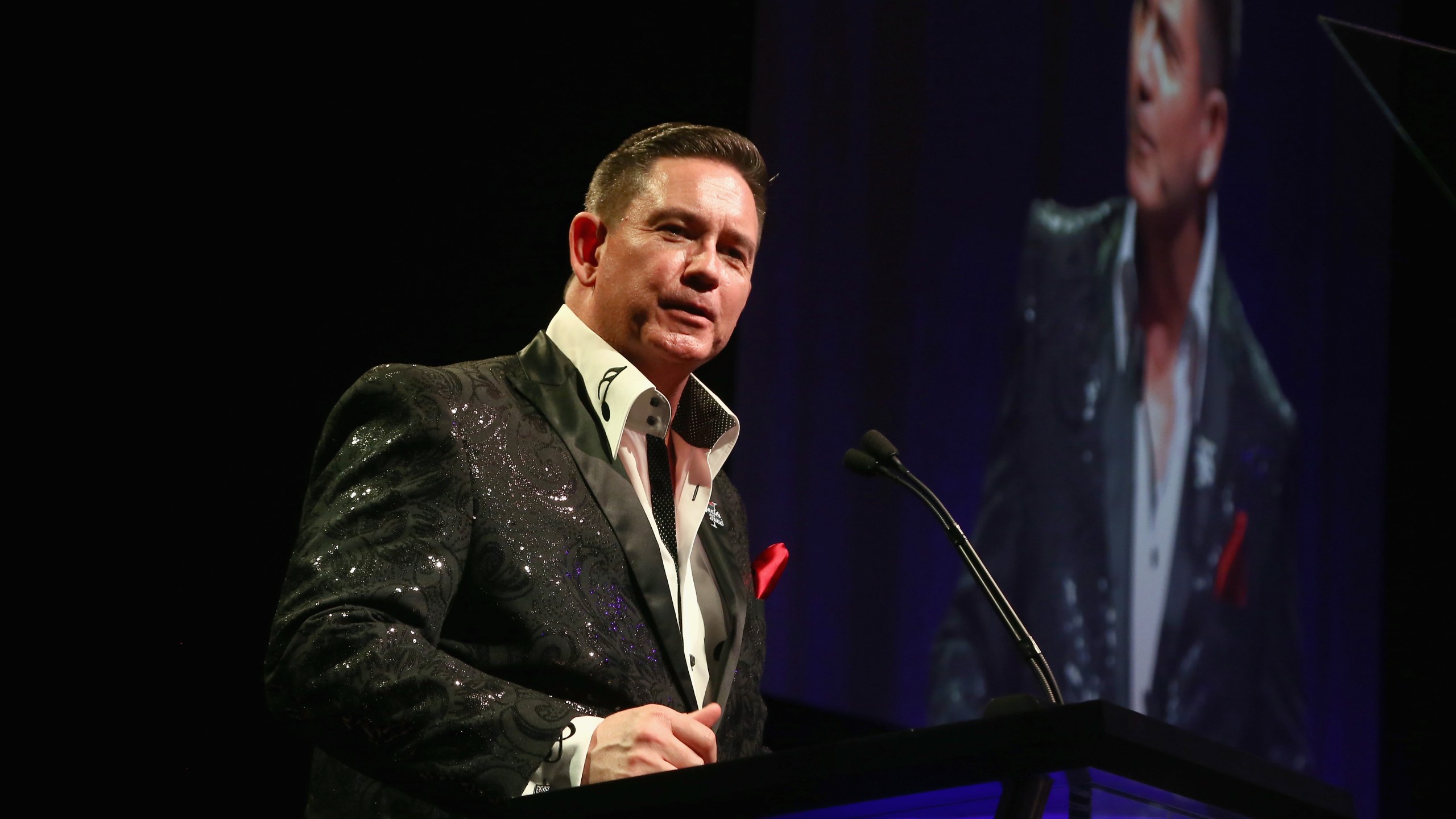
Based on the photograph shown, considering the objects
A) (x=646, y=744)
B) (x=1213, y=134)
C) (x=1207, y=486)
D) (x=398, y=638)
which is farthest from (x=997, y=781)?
(x=1213, y=134)

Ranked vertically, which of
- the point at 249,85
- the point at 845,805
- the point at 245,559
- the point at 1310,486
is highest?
the point at 249,85

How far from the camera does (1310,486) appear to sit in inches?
146

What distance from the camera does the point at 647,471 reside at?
6.63ft

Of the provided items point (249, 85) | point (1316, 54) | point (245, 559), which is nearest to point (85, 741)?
point (245, 559)

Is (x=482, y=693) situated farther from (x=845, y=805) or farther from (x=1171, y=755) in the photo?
(x=1171, y=755)

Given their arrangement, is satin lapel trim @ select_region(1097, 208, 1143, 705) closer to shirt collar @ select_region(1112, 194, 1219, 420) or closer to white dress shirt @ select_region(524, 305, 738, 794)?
shirt collar @ select_region(1112, 194, 1219, 420)

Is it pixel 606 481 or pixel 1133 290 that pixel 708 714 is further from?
pixel 1133 290

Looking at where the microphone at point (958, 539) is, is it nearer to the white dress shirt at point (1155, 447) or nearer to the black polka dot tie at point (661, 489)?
the black polka dot tie at point (661, 489)

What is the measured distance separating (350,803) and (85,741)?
47.1 inches

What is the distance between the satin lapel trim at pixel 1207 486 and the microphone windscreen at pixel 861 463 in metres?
1.67

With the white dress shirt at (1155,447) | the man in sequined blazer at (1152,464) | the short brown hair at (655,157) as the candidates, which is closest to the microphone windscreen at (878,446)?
the short brown hair at (655,157)

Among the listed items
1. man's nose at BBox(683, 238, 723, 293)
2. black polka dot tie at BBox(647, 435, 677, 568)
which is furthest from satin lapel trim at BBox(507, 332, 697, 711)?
man's nose at BBox(683, 238, 723, 293)

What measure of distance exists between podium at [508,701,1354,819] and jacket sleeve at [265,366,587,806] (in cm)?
20

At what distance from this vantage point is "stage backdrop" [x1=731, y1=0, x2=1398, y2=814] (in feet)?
11.5
